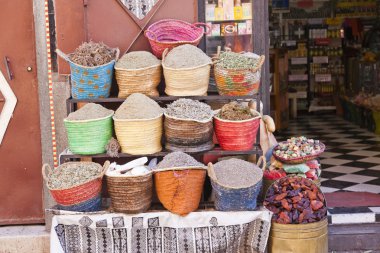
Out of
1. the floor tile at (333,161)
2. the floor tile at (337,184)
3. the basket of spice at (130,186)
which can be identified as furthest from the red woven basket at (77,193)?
the floor tile at (333,161)

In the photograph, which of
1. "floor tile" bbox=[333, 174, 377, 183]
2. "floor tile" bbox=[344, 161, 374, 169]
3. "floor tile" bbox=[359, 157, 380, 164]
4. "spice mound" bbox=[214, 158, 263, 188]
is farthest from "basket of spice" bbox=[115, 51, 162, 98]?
"floor tile" bbox=[359, 157, 380, 164]

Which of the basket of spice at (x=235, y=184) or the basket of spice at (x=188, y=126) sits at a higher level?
the basket of spice at (x=188, y=126)

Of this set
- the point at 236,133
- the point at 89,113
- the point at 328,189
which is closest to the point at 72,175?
the point at 89,113

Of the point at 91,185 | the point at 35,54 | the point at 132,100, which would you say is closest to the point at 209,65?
the point at 132,100

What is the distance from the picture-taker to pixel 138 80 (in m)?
5.03

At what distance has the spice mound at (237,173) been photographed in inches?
185

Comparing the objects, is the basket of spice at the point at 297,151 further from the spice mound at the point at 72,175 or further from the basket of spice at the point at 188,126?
the spice mound at the point at 72,175

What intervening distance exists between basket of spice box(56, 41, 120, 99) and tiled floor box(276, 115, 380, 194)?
9.62 ft

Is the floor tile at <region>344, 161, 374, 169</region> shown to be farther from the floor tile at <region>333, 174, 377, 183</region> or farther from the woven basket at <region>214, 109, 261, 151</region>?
the woven basket at <region>214, 109, 261, 151</region>

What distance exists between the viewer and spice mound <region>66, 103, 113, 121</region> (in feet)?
16.0

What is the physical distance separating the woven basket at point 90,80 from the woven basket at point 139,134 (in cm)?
34

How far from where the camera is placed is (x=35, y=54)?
A: 18.5 feet

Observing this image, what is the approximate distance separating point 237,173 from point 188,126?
501mm

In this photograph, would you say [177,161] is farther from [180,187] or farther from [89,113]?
[89,113]
